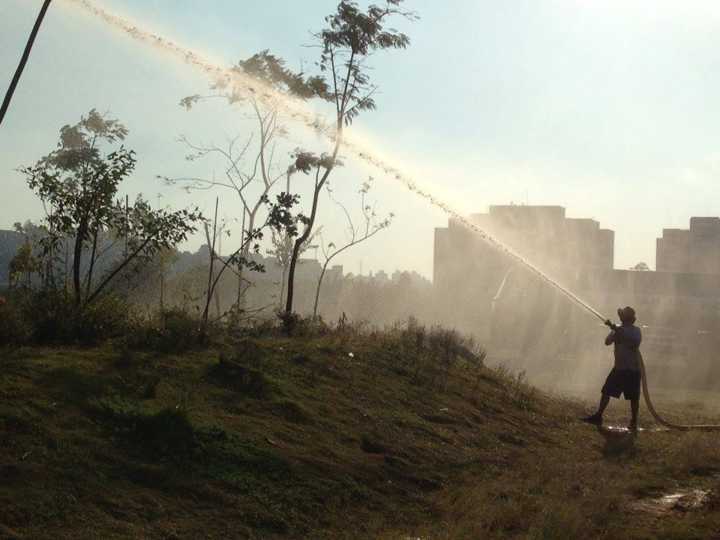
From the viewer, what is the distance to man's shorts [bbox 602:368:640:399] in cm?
1441

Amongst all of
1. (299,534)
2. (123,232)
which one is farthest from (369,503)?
(123,232)

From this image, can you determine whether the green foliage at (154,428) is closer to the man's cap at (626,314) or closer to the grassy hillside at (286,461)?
the grassy hillside at (286,461)

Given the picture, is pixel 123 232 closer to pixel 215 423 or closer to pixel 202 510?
pixel 215 423

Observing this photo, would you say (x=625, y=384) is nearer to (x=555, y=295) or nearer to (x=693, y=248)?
(x=555, y=295)

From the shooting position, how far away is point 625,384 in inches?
567

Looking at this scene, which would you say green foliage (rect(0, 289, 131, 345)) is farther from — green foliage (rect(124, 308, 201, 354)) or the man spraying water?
the man spraying water

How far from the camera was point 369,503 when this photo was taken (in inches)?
320

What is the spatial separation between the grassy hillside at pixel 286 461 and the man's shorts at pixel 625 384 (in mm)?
1551

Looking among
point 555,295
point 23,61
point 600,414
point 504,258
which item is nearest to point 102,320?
point 23,61

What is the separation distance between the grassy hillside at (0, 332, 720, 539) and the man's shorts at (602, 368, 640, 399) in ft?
5.09

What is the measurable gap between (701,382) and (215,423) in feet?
124

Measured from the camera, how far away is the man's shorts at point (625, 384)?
14.4 meters

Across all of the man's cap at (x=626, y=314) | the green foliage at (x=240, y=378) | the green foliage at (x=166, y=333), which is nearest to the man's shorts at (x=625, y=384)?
the man's cap at (x=626, y=314)

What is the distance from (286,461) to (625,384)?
789 centimetres
